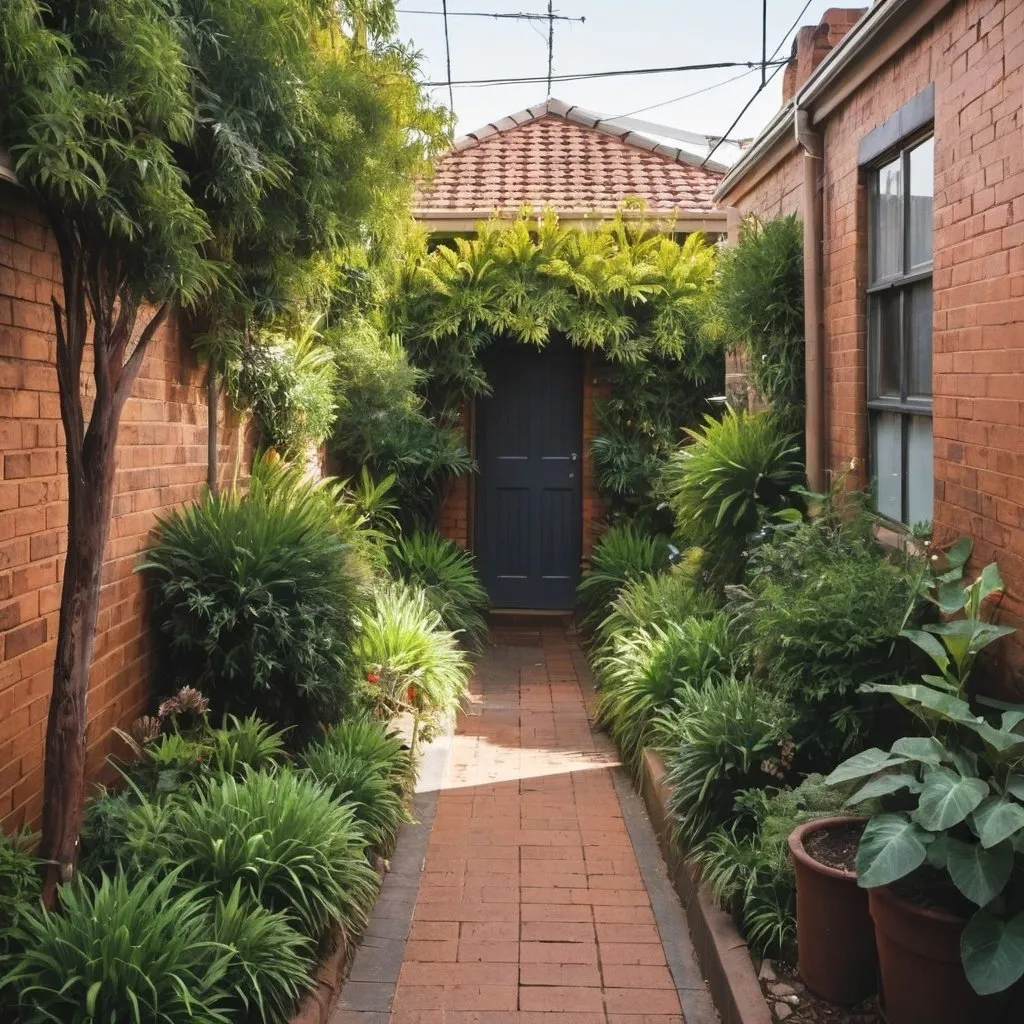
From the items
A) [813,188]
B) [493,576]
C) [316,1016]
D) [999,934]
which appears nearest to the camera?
[999,934]

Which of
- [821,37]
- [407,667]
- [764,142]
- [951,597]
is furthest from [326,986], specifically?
[821,37]

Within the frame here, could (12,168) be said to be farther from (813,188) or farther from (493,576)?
(493,576)

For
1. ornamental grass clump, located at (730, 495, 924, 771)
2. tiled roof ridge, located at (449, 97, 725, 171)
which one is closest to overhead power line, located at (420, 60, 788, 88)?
tiled roof ridge, located at (449, 97, 725, 171)

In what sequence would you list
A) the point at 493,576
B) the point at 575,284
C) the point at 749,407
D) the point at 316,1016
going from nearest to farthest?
the point at 316,1016, the point at 749,407, the point at 575,284, the point at 493,576

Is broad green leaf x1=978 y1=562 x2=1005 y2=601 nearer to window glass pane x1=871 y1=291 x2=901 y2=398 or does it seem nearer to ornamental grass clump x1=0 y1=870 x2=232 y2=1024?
window glass pane x1=871 y1=291 x2=901 y2=398

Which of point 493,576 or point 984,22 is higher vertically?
point 984,22

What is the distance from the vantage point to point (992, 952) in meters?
3.04

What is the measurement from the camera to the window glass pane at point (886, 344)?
5.91m

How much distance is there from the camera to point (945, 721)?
386 cm

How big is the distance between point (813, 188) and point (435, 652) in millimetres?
3605

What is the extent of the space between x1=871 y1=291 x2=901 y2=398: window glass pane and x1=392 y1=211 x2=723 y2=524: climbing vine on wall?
389cm

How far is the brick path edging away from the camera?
12.6 feet

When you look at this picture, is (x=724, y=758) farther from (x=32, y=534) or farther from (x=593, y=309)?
(x=593, y=309)

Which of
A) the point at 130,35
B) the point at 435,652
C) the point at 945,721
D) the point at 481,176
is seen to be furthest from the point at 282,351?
the point at 481,176
